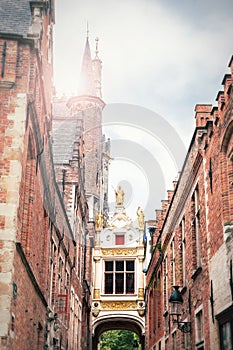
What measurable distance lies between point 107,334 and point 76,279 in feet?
91.1

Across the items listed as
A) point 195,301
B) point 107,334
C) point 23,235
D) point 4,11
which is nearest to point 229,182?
point 195,301

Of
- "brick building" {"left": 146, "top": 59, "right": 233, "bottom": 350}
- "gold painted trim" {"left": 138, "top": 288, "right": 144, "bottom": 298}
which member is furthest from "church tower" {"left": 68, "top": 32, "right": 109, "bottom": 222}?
"brick building" {"left": 146, "top": 59, "right": 233, "bottom": 350}

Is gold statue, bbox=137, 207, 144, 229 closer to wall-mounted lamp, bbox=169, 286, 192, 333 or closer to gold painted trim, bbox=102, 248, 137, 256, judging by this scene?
gold painted trim, bbox=102, 248, 137, 256

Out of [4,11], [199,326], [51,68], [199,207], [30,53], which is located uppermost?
[51,68]

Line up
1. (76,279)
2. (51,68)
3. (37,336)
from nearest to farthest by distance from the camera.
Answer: (37,336) → (51,68) → (76,279)

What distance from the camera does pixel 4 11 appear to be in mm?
11578

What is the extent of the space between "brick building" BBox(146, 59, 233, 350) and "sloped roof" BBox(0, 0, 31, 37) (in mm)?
4168

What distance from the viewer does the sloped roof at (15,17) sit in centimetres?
1080

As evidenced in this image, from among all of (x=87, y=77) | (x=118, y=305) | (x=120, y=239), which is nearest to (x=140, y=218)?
(x=120, y=239)

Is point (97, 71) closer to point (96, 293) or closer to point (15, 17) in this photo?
point (96, 293)

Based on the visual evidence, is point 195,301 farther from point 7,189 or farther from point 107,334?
point 107,334

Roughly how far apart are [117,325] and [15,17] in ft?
109

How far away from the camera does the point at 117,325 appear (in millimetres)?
41062

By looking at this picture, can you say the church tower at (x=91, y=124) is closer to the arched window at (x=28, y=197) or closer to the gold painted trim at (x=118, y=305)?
the gold painted trim at (x=118, y=305)
